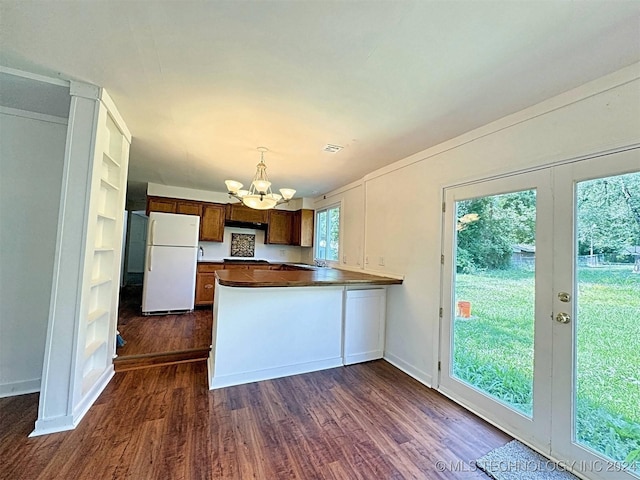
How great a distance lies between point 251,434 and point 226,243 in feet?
14.6

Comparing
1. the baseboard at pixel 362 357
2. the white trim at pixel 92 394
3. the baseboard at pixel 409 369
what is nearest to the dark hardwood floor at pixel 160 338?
the white trim at pixel 92 394

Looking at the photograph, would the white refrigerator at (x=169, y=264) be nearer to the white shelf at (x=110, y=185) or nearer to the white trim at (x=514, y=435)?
the white shelf at (x=110, y=185)

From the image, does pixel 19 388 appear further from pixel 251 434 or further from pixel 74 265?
pixel 251 434

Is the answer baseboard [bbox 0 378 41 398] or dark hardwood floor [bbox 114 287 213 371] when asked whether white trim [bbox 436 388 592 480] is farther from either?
baseboard [bbox 0 378 41 398]

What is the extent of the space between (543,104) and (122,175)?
11.6 feet

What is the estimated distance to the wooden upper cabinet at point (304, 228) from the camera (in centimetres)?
572

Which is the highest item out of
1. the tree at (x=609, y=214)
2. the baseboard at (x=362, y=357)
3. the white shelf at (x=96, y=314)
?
the tree at (x=609, y=214)

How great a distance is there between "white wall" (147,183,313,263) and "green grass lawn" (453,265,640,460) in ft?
14.2

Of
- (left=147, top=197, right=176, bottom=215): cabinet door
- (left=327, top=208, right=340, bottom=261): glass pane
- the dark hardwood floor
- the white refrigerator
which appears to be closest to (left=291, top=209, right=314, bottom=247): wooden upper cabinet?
(left=327, top=208, right=340, bottom=261): glass pane

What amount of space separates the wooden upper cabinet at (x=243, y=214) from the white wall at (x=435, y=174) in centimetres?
217

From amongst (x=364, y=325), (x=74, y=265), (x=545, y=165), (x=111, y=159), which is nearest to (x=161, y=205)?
(x=111, y=159)

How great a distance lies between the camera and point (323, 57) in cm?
153

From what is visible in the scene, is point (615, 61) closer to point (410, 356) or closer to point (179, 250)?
point (410, 356)

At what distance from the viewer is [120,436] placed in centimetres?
178
